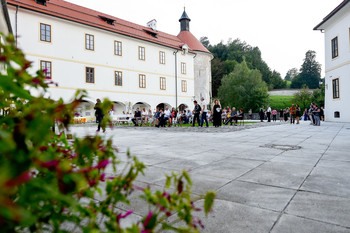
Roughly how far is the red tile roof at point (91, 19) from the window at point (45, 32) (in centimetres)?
118

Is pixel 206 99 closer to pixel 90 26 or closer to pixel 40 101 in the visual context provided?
pixel 90 26

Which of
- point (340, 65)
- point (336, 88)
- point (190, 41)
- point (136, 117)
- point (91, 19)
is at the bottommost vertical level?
point (136, 117)

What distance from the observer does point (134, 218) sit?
226 cm

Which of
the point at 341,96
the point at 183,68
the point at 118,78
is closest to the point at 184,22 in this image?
the point at 183,68

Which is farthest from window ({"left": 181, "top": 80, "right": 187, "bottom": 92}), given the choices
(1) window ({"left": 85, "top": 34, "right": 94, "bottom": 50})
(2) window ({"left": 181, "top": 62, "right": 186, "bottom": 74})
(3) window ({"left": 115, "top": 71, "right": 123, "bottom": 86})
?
(1) window ({"left": 85, "top": 34, "right": 94, "bottom": 50})

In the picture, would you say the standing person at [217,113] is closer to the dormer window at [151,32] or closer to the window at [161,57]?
the window at [161,57]

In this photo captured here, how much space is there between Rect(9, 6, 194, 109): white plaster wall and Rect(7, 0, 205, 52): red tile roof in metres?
0.49

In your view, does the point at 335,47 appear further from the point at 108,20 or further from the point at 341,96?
the point at 108,20

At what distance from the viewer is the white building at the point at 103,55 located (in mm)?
22391

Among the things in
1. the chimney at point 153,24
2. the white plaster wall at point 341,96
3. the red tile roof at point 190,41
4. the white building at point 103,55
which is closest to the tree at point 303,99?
the red tile roof at point 190,41

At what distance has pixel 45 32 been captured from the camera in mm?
22844

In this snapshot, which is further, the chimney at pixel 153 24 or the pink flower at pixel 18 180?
the chimney at pixel 153 24

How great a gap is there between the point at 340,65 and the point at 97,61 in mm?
23272

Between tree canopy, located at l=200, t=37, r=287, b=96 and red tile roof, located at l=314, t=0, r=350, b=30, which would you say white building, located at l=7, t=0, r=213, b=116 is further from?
tree canopy, located at l=200, t=37, r=287, b=96
